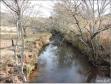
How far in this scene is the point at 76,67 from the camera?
19.6m

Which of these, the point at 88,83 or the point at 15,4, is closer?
the point at 15,4

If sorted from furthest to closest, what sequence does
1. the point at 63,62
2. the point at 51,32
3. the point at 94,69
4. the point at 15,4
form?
the point at 51,32, the point at 63,62, the point at 94,69, the point at 15,4

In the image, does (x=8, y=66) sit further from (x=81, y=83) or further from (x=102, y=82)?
(x=102, y=82)

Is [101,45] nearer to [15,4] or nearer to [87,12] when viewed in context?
[87,12]

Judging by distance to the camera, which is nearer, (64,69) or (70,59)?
(64,69)

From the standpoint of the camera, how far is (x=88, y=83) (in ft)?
49.4

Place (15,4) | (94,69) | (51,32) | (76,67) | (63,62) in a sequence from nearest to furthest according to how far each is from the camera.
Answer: (15,4) < (94,69) < (76,67) < (63,62) < (51,32)

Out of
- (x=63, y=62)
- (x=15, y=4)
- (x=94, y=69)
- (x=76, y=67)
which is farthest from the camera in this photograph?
(x=63, y=62)

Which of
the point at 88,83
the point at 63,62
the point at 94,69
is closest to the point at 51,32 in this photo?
the point at 63,62

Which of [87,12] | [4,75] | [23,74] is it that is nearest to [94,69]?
[87,12]

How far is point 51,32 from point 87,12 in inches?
1099

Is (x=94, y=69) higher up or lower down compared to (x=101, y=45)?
lower down

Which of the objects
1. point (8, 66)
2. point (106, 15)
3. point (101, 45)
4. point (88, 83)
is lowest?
point (88, 83)

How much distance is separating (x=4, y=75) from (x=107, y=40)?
1035 centimetres
